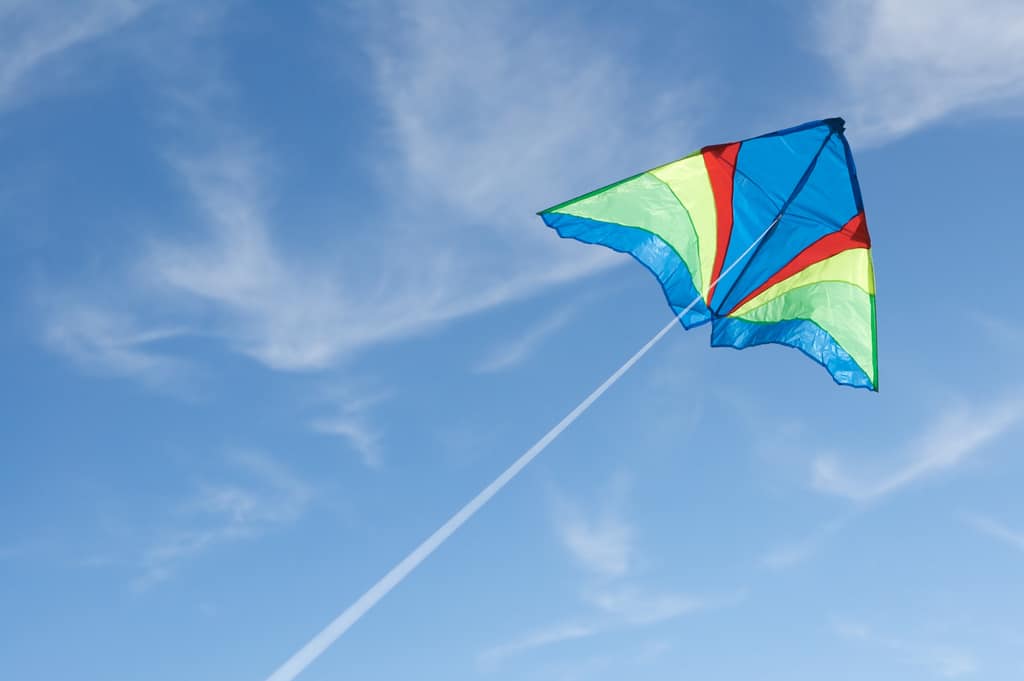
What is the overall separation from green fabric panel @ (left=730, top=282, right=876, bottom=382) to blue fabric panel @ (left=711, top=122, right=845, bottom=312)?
62cm

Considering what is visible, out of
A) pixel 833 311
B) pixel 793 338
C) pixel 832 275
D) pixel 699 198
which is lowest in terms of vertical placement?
pixel 793 338

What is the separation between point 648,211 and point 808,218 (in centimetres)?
217

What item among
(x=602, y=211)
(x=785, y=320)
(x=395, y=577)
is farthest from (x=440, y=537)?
(x=785, y=320)

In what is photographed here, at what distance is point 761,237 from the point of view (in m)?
12.4

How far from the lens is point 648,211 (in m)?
11.9

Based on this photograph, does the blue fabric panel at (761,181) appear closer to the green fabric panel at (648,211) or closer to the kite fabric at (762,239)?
the kite fabric at (762,239)

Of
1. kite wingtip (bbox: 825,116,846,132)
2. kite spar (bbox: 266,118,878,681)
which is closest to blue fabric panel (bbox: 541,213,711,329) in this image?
kite spar (bbox: 266,118,878,681)

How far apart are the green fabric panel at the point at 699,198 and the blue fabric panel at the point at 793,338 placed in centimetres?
51

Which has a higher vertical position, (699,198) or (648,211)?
(699,198)

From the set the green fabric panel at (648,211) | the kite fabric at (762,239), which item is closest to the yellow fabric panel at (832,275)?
the kite fabric at (762,239)

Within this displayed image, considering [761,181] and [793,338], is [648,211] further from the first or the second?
[793,338]

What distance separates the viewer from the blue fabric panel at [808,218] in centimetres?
1196

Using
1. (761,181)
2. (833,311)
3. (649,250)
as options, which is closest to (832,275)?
(833,311)

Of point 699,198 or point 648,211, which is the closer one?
point 648,211
